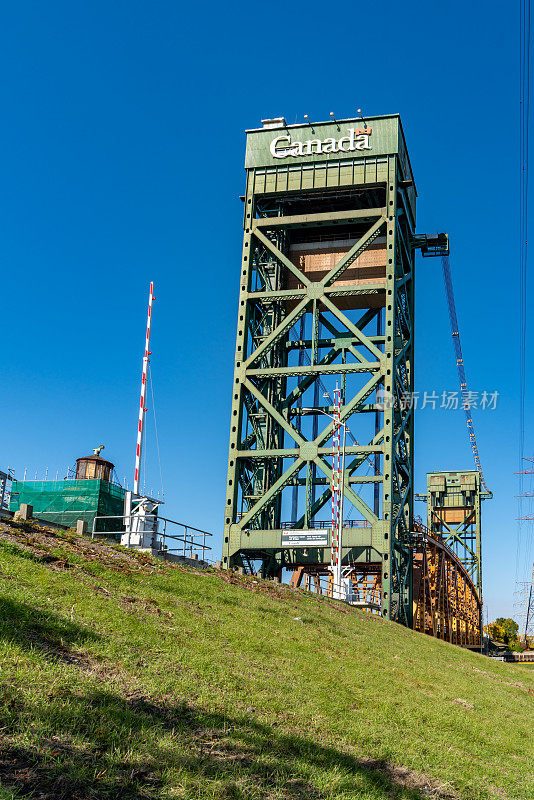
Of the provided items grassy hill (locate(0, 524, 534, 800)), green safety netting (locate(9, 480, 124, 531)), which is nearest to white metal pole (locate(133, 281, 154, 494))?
grassy hill (locate(0, 524, 534, 800))

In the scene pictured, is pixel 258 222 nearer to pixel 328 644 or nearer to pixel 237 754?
pixel 328 644

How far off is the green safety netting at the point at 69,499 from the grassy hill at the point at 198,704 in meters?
24.6

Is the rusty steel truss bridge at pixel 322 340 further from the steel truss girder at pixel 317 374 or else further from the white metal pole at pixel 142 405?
the white metal pole at pixel 142 405

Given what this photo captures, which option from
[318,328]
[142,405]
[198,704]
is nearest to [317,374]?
[318,328]

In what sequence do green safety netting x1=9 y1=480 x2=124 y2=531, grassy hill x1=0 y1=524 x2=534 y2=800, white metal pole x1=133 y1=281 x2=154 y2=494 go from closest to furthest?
1. grassy hill x1=0 y1=524 x2=534 y2=800
2. white metal pole x1=133 y1=281 x2=154 y2=494
3. green safety netting x1=9 y1=480 x2=124 y2=531

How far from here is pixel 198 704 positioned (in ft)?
35.6

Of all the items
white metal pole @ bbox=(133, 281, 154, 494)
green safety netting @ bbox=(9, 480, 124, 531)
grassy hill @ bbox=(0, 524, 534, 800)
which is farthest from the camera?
green safety netting @ bbox=(9, 480, 124, 531)

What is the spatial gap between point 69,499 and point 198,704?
36.4 m

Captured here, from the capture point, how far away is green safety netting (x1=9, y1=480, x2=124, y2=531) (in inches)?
1753

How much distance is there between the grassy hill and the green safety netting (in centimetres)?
2462

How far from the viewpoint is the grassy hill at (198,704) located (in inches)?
330

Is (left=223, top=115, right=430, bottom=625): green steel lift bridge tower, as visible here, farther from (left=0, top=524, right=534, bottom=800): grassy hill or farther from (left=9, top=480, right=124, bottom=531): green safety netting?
(left=0, top=524, right=534, bottom=800): grassy hill

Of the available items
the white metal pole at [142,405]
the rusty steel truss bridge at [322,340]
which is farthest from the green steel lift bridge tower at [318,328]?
the white metal pole at [142,405]

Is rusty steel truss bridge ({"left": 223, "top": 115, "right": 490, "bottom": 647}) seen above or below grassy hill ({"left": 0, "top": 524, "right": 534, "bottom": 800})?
above
